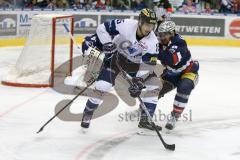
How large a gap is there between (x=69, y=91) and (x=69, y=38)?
4.44 feet

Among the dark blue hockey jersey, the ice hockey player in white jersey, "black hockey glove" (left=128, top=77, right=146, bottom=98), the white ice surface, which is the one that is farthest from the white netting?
"black hockey glove" (left=128, top=77, right=146, bottom=98)

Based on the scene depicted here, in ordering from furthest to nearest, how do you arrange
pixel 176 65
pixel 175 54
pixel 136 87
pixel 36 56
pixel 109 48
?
1. pixel 36 56
2. pixel 176 65
3. pixel 175 54
4. pixel 136 87
5. pixel 109 48

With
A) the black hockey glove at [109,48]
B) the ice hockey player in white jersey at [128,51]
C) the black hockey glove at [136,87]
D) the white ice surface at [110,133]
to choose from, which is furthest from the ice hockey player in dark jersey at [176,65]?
the black hockey glove at [109,48]

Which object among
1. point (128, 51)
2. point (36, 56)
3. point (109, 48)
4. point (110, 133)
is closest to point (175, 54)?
point (128, 51)

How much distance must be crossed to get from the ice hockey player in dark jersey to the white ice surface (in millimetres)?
310

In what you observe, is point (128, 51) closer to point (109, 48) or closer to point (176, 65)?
point (109, 48)

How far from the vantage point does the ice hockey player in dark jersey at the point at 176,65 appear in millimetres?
5426

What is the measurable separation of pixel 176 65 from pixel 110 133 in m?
0.91

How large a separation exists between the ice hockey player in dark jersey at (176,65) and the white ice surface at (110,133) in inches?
12.2

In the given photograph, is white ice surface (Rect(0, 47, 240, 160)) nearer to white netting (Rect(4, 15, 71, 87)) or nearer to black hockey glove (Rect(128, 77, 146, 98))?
white netting (Rect(4, 15, 71, 87))

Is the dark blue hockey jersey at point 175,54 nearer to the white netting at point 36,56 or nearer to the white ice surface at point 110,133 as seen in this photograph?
the white ice surface at point 110,133

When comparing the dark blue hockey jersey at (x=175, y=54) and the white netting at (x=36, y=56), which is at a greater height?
the dark blue hockey jersey at (x=175, y=54)

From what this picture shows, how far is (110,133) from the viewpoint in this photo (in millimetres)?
5488

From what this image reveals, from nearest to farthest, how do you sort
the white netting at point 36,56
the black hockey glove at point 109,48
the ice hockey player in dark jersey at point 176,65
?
the black hockey glove at point 109,48
the ice hockey player in dark jersey at point 176,65
the white netting at point 36,56
